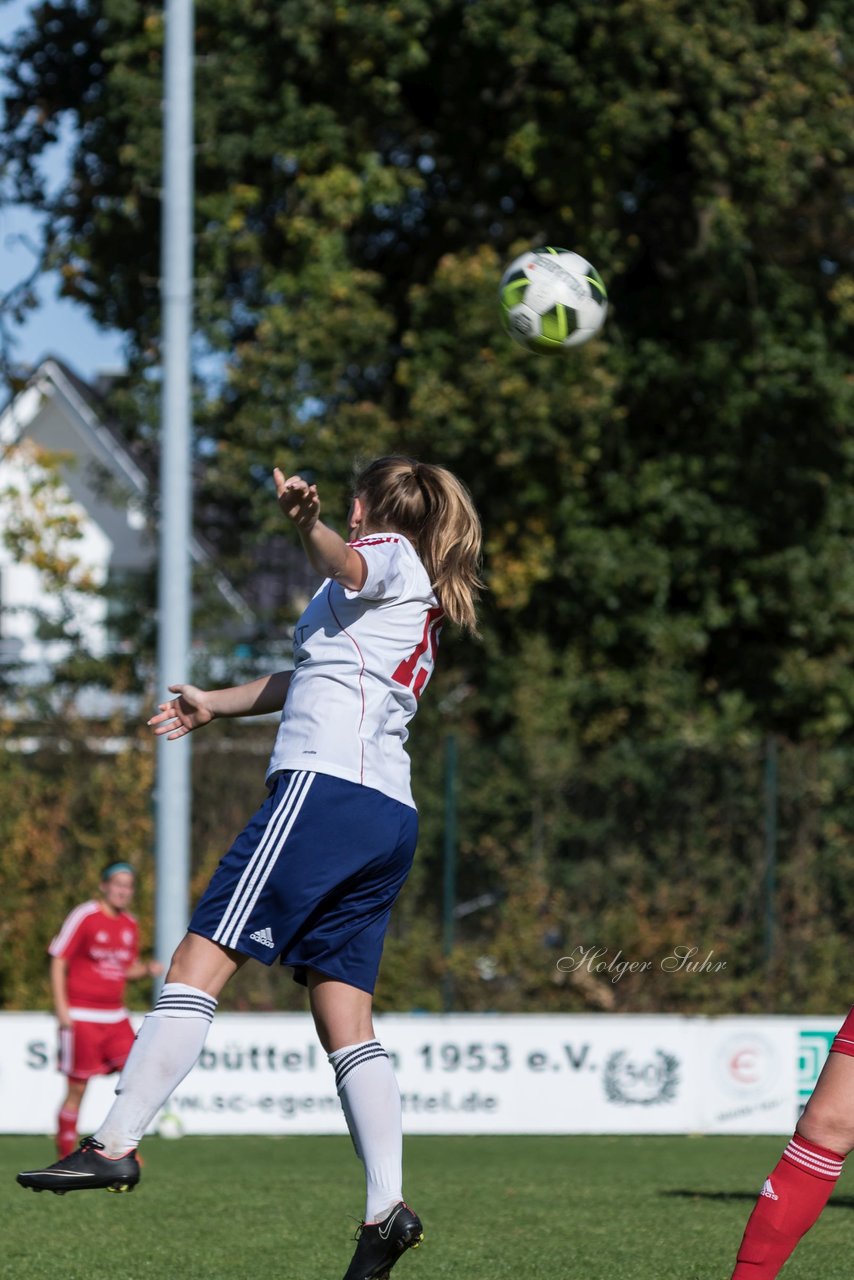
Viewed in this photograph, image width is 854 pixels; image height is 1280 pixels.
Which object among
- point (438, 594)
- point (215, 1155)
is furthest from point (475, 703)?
point (438, 594)

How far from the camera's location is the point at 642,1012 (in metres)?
17.2

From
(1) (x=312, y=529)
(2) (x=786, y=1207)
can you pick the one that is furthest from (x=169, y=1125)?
(1) (x=312, y=529)

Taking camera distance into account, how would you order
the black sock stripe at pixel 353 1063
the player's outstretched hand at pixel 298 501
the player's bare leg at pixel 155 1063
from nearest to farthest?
the player's outstretched hand at pixel 298 501 < the player's bare leg at pixel 155 1063 < the black sock stripe at pixel 353 1063

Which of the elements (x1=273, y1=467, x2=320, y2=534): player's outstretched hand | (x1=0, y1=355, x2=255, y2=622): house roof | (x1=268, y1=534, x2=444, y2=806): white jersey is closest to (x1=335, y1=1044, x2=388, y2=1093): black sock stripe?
(x1=268, y1=534, x2=444, y2=806): white jersey

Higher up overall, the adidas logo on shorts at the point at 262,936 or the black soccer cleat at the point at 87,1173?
the adidas logo on shorts at the point at 262,936

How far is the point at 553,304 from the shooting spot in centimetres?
723

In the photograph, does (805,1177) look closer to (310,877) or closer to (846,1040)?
(846,1040)

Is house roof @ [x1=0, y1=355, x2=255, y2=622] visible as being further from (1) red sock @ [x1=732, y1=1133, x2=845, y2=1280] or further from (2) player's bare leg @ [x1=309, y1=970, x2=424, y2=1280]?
(1) red sock @ [x1=732, y1=1133, x2=845, y2=1280]

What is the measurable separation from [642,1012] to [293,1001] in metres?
3.35

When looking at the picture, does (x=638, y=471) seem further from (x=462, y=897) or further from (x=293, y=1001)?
(x=293, y=1001)

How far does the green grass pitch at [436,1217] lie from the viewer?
5.66 meters

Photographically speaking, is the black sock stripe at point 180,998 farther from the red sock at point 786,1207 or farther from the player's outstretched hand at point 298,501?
the red sock at point 786,1207

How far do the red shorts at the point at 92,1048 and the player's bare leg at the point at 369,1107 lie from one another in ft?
22.3

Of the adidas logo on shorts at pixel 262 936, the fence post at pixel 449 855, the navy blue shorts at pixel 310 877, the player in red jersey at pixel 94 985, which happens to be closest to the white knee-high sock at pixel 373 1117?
the navy blue shorts at pixel 310 877
